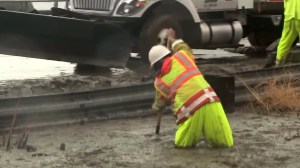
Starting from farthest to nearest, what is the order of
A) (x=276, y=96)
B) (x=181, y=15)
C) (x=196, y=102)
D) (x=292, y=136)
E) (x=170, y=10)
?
(x=181, y=15), (x=170, y=10), (x=276, y=96), (x=292, y=136), (x=196, y=102)

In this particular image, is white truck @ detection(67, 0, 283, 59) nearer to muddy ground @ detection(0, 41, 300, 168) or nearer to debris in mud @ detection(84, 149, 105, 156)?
muddy ground @ detection(0, 41, 300, 168)

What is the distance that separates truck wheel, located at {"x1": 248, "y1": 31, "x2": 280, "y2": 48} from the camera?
539 inches

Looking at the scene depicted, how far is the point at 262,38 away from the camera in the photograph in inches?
548

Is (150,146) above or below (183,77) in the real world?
below

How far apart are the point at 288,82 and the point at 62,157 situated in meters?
3.87

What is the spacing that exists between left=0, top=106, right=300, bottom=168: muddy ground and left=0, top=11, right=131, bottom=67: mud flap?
2.17 m

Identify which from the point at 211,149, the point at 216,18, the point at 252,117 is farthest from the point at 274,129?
the point at 216,18

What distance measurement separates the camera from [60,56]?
357 inches

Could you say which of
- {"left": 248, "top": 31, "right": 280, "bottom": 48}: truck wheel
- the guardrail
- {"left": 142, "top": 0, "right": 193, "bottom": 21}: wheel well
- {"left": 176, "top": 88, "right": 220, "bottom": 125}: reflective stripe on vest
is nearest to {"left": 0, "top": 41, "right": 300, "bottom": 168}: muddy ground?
the guardrail

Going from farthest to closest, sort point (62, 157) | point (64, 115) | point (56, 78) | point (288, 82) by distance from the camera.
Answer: point (56, 78)
point (288, 82)
point (64, 115)
point (62, 157)

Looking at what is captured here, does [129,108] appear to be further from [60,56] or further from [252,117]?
[60,56]

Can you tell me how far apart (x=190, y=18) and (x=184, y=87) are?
525 cm

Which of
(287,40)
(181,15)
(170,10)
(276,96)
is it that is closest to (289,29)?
(287,40)

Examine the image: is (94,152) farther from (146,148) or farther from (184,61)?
(184,61)
